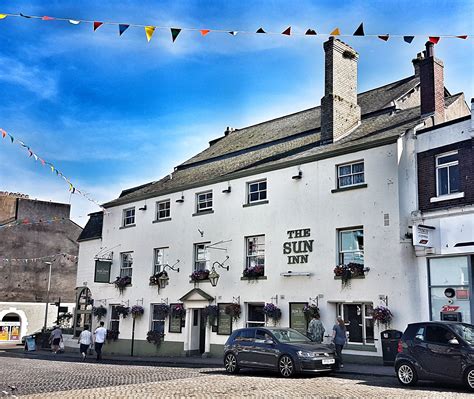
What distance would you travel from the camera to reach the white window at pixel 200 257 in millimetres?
26820

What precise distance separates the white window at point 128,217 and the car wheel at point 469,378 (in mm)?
22034

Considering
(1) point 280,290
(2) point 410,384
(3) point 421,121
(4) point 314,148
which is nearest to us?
(2) point 410,384

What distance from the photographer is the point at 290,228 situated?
2333 centimetres

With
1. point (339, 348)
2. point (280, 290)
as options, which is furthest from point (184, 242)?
point (339, 348)

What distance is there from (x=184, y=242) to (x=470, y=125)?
14.4 metres

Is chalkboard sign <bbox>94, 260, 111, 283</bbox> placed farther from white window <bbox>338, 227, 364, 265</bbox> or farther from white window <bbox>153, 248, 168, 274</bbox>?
white window <bbox>338, 227, 364, 265</bbox>

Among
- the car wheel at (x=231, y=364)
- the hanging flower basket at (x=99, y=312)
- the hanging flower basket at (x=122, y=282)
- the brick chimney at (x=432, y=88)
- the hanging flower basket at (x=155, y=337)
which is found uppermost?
the brick chimney at (x=432, y=88)

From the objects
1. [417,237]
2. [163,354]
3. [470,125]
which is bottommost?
[163,354]

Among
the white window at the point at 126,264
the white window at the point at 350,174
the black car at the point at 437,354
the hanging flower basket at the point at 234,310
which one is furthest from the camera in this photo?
the white window at the point at 126,264

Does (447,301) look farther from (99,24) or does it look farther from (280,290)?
(99,24)

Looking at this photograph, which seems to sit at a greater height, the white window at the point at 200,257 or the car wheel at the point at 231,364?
the white window at the point at 200,257

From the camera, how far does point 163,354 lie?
89.5 feet

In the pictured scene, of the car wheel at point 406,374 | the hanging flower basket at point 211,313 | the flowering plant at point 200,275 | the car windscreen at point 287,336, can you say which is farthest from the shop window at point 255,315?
the car wheel at point 406,374

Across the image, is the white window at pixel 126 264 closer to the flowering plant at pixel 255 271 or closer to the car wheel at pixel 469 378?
the flowering plant at pixel 255 271
